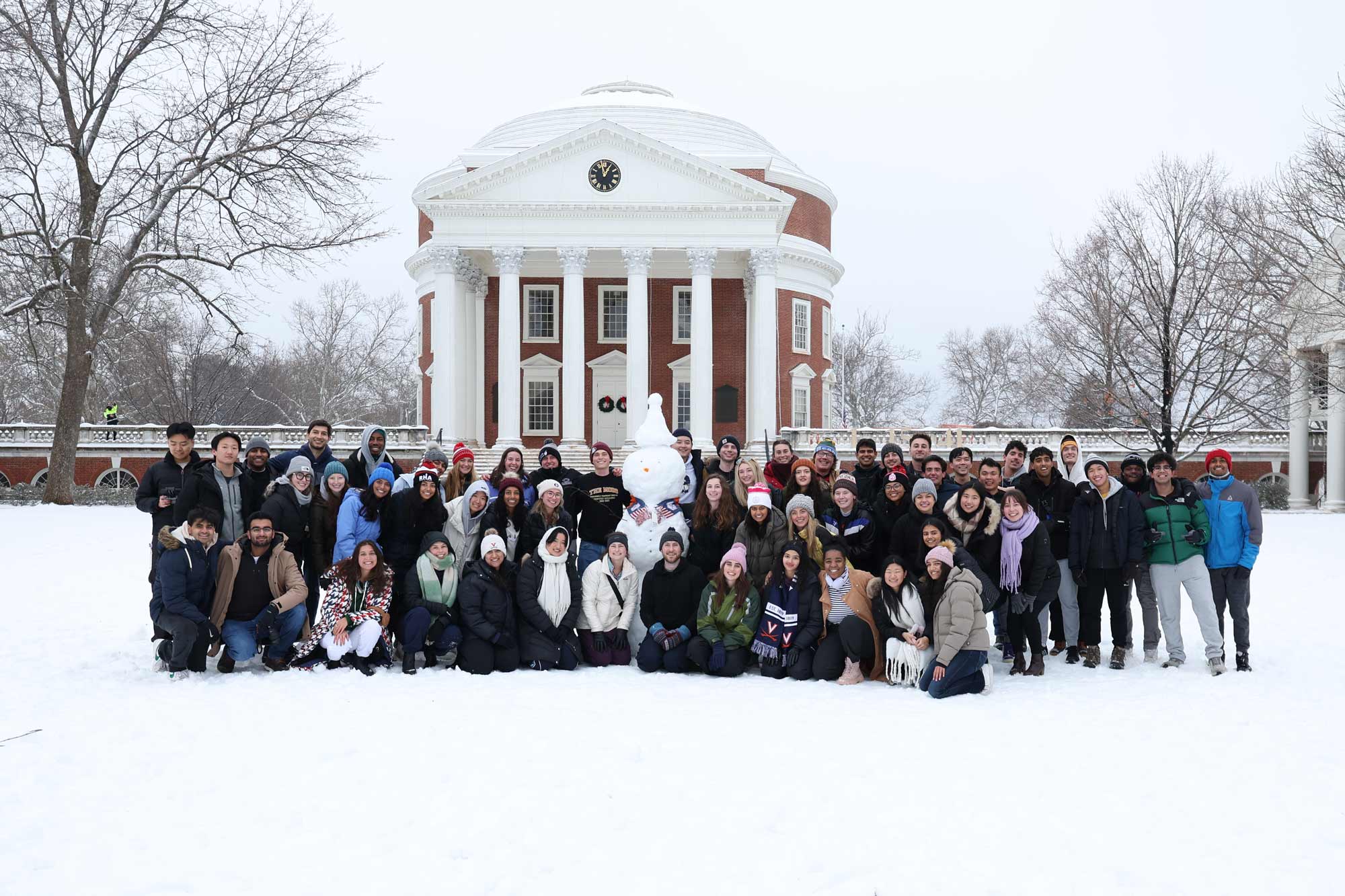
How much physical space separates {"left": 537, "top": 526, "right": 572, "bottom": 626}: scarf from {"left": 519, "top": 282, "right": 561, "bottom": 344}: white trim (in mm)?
29044

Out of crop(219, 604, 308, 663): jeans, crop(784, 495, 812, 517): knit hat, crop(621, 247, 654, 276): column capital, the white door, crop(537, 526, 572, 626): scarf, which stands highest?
crop(621, 247, 654, 276): column capital

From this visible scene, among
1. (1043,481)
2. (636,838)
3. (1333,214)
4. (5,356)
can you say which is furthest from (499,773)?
(5,356)

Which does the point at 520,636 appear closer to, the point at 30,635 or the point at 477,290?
the point at 30,635

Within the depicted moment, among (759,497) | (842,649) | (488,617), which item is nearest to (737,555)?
(759,497)

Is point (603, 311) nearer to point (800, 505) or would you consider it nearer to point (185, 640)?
point (800, 505)

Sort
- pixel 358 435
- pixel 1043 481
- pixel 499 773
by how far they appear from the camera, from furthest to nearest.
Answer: pixel 358 435
pixel 1043 481
pixel 499 773

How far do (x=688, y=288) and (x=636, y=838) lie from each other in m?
33.8

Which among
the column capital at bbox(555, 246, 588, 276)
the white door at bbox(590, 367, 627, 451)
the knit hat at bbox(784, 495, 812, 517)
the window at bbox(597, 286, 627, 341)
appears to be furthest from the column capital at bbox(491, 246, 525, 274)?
the knit hat at bbox(784, 495, 812, 517)

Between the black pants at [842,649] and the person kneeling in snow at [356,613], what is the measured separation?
4047 mm

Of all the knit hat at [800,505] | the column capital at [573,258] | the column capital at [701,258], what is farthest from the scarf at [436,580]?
the column capital at [701,258]

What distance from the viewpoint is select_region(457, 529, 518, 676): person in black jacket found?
903 centimetres

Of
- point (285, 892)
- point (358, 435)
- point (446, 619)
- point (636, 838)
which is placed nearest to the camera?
point (285, 892)

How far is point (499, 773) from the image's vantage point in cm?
610

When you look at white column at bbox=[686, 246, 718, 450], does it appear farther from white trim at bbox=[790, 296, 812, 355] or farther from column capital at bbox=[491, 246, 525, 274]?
white trim at bbox=[790, 296, 812, 355]
